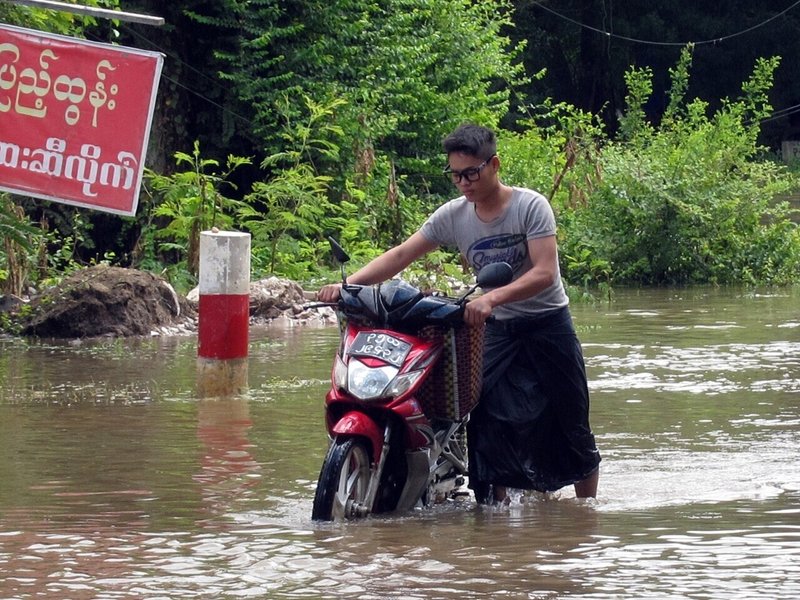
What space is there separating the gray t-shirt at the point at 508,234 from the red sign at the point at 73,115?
3237mm

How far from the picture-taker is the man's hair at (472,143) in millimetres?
6457

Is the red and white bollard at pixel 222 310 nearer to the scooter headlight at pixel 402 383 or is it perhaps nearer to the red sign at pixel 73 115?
the red sign at pixel 73 115

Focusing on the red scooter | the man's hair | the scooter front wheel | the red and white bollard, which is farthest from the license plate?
the red and white bollard

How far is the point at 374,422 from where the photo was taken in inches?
246

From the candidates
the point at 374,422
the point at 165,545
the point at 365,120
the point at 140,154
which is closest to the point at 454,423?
the point at 374,422

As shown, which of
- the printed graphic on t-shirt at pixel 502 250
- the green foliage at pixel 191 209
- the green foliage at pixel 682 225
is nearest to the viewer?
the printed graphic on t-shirt at pixel 502 250

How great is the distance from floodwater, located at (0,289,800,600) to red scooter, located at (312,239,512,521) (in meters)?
0.14

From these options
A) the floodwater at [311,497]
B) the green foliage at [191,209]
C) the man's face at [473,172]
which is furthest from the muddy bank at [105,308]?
the man's face at [473,172]

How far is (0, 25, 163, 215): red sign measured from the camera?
31.0 ft

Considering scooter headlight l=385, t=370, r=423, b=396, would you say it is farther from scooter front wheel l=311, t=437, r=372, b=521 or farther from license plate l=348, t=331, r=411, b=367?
scooter front wheel l=311, t=437, r=372, b=521

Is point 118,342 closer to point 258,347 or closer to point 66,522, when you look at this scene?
point 258,347

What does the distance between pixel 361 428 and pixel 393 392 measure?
0.20 metres

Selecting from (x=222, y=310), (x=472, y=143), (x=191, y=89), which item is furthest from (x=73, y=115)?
(x=191, y=89)

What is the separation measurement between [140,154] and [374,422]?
406 cm
